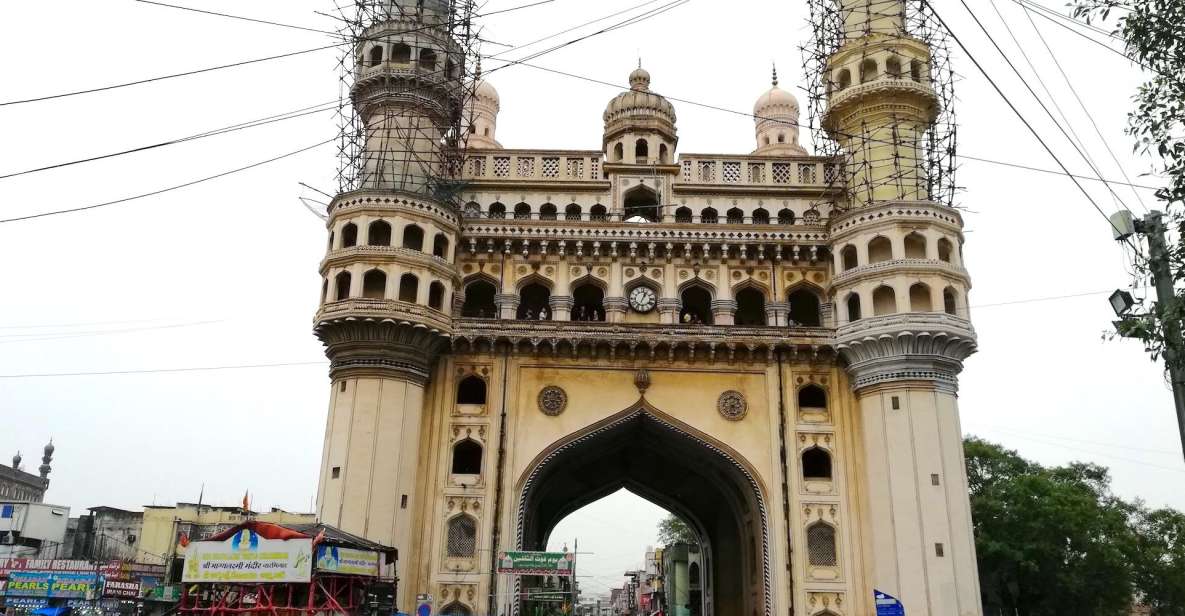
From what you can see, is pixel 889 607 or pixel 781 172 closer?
pixel 889 607

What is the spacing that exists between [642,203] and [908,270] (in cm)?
850

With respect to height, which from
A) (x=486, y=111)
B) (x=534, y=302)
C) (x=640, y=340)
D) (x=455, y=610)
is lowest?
(x=455, y=610)

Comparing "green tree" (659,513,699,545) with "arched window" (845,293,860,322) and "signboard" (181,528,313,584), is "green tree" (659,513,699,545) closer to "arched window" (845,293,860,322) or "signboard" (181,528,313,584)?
"arched window" (845,293,860,322)

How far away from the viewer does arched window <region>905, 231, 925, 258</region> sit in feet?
87.9

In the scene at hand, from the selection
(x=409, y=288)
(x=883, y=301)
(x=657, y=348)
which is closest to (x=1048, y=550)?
(x=883, y=301)

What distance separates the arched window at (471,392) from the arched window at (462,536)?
3.65 meters

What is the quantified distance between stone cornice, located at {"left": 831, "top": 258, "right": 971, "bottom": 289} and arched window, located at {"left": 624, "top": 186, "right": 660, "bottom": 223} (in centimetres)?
657

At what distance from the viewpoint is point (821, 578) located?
2502 centimetres

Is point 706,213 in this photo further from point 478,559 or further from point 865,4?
point 478,559

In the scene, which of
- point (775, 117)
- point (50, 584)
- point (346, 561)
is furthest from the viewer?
point (775, 117)

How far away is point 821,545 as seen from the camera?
1001 inches

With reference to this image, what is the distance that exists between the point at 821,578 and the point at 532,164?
15.2m

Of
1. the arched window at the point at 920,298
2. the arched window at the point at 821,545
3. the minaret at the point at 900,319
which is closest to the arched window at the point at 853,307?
the minaret at the point at 900,319

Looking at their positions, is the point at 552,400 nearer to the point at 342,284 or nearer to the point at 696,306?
the point at 696,306
